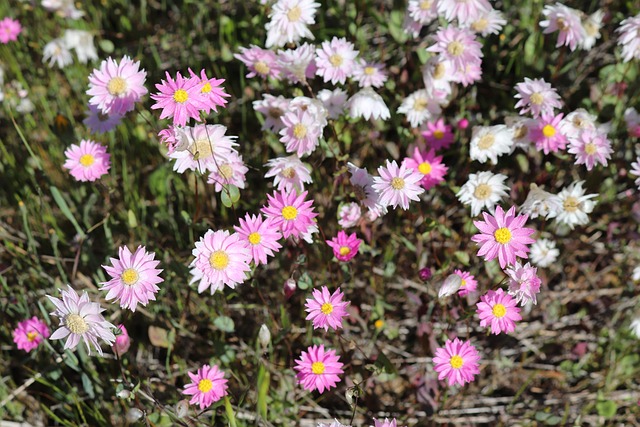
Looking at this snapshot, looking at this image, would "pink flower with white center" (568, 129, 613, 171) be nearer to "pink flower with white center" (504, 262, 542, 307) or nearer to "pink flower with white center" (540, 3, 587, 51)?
"pink flower with white center" (540, 3, 587, 51)

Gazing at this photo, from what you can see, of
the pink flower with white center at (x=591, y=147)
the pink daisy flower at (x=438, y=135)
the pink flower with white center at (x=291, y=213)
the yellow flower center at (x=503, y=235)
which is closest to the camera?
the yellow flower center at (x=503, y=235)

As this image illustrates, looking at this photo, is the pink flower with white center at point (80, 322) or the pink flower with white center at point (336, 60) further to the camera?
the pink flower with white center at point (336, 60)

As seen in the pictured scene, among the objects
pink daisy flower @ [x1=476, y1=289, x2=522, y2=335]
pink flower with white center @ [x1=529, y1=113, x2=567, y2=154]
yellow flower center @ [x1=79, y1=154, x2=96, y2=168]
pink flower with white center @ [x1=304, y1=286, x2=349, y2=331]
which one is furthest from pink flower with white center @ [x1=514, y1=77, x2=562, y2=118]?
yellow flower center @ [x1=79, y1=154, x2=96, y2=168]

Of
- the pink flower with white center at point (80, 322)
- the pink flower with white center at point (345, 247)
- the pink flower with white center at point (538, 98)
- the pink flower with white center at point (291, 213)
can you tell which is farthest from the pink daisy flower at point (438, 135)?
the pink flower with white center at point (80, 322)

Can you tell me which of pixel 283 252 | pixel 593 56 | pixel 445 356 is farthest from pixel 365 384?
pixel 593 56

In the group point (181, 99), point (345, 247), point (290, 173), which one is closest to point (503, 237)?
point (345, 247)

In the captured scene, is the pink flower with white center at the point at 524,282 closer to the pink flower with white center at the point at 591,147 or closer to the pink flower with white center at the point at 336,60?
the pink flower with white center at the point at 591,147
